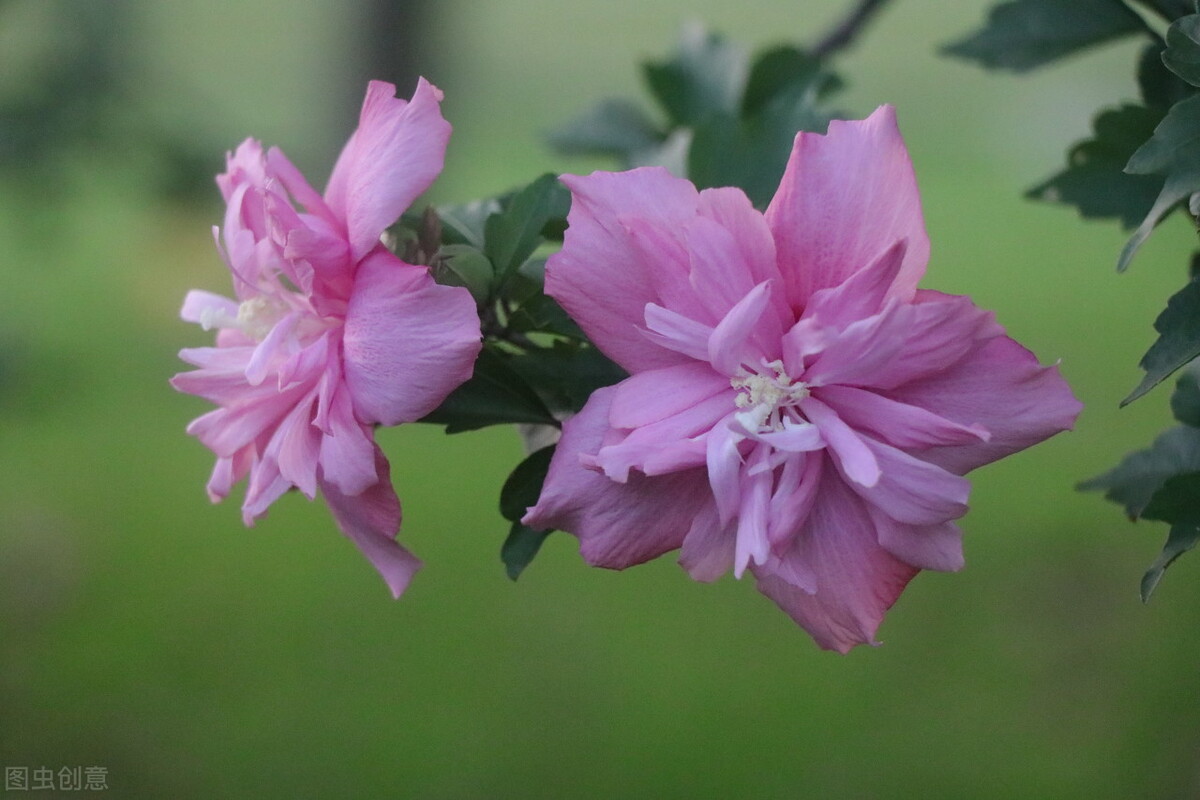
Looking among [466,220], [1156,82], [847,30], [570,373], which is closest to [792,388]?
[570,373]

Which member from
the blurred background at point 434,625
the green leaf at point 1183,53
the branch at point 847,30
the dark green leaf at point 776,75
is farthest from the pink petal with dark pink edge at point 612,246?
the blurred background at point 434,625

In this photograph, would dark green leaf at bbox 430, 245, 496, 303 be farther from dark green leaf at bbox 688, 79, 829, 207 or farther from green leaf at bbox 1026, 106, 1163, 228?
green leaf at bbox 1026, 106, 1163, 228

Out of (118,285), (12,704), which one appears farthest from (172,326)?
(12,704)

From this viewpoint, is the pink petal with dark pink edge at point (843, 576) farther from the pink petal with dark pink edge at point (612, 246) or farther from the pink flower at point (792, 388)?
the pink petal with dark pink edge at point (612, 246)

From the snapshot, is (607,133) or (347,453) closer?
(347,453)

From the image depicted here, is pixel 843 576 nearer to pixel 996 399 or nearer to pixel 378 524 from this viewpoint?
pixel 996 399

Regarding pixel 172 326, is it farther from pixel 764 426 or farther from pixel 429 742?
pixel 764 426
